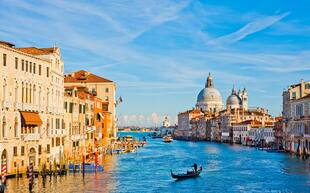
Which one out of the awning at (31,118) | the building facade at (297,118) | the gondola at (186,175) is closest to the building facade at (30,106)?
the awning at (31,118)

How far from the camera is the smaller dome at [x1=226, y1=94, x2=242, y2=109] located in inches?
5507

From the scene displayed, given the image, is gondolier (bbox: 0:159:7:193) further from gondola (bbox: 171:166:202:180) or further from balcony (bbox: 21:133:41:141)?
gondola (bbox: 171:166:202:180)

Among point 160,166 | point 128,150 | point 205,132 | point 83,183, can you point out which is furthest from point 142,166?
point 205,132

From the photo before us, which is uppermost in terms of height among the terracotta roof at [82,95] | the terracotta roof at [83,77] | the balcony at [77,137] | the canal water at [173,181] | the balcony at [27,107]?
the terracotta roof at [83,77]

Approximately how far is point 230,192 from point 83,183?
7.77 meters

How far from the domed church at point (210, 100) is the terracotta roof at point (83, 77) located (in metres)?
95.3

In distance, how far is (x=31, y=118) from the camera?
29594mm

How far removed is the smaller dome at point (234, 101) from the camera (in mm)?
139875

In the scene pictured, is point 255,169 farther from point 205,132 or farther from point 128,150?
point 205,132

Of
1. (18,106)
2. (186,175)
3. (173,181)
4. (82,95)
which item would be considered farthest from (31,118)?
(82,95)

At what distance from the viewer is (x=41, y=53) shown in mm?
32219

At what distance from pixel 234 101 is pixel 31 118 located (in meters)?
114

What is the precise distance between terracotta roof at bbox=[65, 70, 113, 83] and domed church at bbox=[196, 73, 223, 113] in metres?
95.3

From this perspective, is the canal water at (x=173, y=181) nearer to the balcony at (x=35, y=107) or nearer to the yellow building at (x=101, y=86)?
the balcony at (x=35, y=107)
